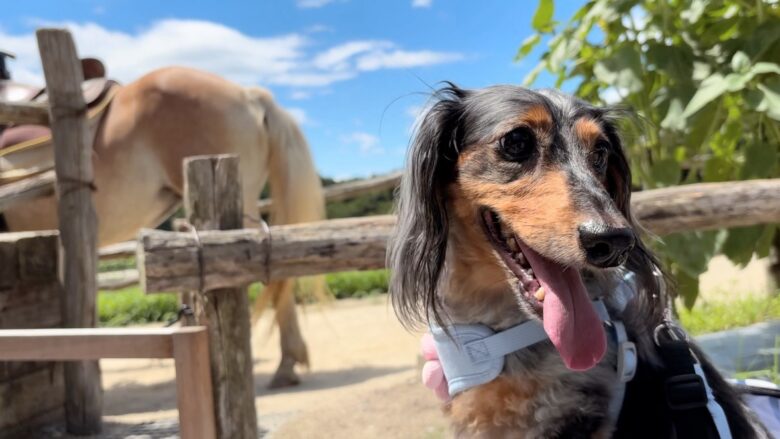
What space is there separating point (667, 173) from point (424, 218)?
2245 mm

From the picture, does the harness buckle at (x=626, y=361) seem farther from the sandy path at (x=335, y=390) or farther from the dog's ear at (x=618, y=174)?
the sandy path at (x=335, y=390)

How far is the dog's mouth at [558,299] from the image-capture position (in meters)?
1.41

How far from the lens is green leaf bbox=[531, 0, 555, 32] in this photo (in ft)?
12.8

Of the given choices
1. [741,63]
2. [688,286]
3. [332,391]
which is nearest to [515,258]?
[741,63]

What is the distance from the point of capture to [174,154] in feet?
15.8

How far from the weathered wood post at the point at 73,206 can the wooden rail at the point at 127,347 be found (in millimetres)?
1825

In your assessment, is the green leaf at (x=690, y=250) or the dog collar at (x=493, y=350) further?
the green leaf at (x=690, y=250)

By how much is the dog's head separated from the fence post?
1044 millimetres

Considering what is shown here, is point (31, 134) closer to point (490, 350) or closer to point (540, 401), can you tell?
point (490, 350)

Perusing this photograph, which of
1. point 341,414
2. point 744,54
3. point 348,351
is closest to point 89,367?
point 341,414


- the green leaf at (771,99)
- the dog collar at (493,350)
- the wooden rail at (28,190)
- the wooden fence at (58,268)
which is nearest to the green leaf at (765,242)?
the green leaf at (771,99)

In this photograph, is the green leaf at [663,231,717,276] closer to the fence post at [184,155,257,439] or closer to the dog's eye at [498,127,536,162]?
the dog's eye at [498,127,536,162]

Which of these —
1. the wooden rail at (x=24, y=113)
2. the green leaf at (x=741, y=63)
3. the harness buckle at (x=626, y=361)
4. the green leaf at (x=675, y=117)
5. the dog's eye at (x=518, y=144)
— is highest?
the wooden rail at (x=24, y=113)

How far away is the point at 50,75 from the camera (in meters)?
3.77
